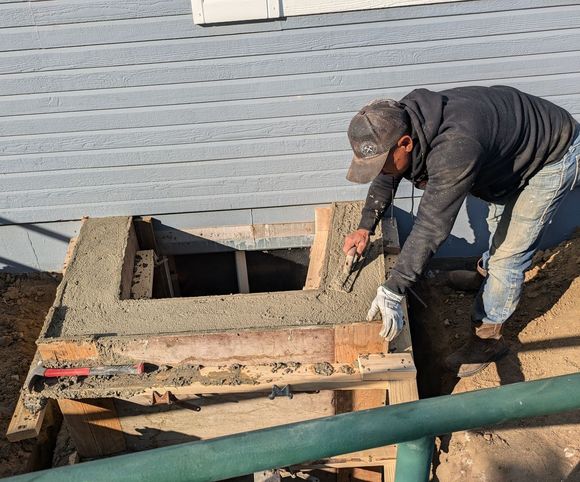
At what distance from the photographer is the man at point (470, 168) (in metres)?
2.56

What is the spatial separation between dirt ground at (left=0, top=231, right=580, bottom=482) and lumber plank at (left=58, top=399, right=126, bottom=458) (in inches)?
14.8

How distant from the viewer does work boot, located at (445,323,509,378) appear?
3.54m

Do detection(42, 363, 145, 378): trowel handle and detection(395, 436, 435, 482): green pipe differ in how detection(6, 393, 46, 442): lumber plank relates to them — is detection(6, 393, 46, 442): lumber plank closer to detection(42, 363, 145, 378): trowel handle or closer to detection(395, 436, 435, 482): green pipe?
detection(42, 363, 145, 378): trowel handle

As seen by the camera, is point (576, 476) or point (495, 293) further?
point (495, 293)

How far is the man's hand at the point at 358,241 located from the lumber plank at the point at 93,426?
169cm

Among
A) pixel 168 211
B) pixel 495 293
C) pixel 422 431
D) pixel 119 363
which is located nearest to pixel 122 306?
pixel 119 363

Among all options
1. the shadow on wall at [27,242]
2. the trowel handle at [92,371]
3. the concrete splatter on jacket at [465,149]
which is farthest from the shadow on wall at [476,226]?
the shadow on wall at [27,242]

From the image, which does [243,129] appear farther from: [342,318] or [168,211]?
[342,318]

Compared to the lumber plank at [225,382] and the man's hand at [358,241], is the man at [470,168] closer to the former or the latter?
the man's hand at [358,241]

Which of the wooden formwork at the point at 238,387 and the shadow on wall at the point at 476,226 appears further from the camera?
the shadow on wall at the point at 476,226

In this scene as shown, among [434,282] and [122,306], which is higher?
[122,306]

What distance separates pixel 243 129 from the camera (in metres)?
3.93

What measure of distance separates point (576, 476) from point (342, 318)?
4.99 ft

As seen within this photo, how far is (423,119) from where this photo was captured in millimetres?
2607
